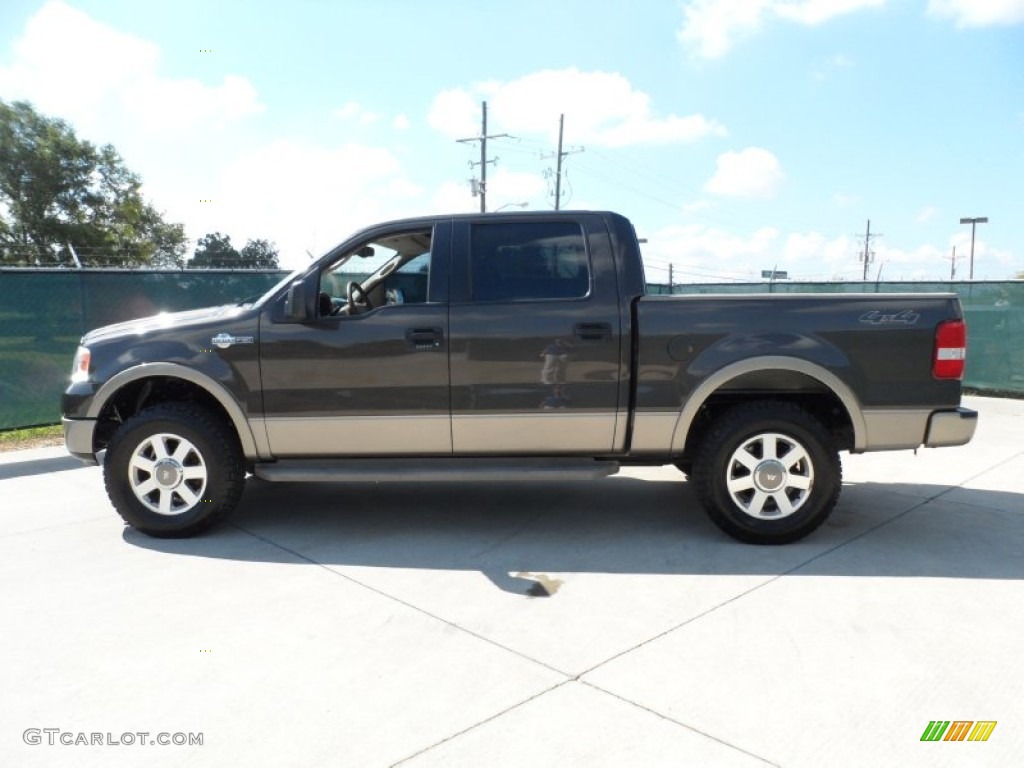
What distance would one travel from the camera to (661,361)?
4383 millimetres

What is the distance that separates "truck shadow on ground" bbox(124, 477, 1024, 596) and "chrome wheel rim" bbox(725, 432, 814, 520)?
0.87 ft

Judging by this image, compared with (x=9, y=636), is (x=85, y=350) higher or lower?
higher

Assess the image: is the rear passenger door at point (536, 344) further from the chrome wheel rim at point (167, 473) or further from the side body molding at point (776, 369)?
the chrome wheel rim at point (167, 473)

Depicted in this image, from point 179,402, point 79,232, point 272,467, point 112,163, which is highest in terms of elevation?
point 112,163

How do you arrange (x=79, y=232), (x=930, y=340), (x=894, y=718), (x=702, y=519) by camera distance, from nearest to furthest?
(x=894, y=718) < (x=930, y=340) < (x=702, y=519) < (x=79, y=232)

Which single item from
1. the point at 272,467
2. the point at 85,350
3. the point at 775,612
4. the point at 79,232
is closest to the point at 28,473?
the point at 85,350

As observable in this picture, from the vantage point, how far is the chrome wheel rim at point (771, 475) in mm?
4371

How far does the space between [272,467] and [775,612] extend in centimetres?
302

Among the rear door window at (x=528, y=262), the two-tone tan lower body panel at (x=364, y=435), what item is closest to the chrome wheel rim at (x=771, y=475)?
the rear door window at (x=528, y=262)

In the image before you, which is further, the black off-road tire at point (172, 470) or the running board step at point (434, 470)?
the black off-road tire at point (172, 470)

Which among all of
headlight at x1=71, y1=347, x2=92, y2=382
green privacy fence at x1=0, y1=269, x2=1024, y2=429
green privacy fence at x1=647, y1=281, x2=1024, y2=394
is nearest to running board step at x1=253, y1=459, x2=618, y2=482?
headlight at x1=71, y1=347, x2=92, y2=382

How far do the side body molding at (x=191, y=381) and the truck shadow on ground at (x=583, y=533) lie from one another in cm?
65

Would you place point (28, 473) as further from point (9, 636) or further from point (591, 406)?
point (591, 406)

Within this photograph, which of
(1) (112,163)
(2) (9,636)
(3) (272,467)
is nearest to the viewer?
(2) (9,636)
